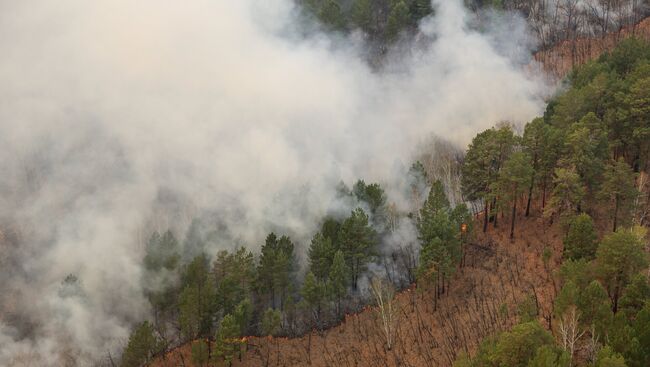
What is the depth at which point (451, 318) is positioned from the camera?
46.2m

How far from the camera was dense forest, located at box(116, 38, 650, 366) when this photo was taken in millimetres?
45125

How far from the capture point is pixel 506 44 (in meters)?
79.1

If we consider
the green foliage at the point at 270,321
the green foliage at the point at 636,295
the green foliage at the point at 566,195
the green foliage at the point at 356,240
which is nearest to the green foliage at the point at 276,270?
the green foliage at the point at 270,321

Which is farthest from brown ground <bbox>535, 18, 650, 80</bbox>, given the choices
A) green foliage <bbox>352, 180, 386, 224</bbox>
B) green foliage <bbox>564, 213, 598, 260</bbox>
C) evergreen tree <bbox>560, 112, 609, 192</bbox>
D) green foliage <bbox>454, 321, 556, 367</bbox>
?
green foliage <bbox>454, 321, 556, 367</bbox>

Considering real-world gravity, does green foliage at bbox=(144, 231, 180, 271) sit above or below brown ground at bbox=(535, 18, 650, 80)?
below

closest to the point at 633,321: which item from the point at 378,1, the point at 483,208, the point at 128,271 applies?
the point at 483,208

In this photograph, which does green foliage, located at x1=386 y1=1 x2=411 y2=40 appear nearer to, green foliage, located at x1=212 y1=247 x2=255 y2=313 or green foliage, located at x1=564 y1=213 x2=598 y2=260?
green foliage, located at x1=212 y1=247 x2=255 y2=313

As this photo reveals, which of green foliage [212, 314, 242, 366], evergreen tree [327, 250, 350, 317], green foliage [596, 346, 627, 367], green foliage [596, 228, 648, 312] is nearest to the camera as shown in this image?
green foliage [596, 346, 627, 367]

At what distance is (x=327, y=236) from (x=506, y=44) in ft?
140

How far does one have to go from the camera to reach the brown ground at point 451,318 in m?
43.9

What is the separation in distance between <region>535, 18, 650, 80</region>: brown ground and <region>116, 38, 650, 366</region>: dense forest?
1643cm

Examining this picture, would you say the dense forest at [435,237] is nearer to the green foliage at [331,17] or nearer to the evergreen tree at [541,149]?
the evergreen tree at [541,149]

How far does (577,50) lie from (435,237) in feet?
142

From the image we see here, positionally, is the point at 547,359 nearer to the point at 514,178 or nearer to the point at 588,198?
the point at 514,178
